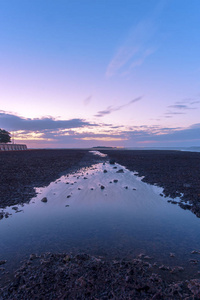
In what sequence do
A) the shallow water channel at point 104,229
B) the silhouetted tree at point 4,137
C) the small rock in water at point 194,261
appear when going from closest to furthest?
the small rock in water at point 194,261 < the shallow water channel at point 104,229 < the silhouetted tree at point 4,137

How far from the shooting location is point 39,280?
421 cm

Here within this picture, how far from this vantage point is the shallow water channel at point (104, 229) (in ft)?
18.7

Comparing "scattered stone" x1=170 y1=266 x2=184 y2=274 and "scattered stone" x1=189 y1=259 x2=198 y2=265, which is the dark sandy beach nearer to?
"scattered stone" x1=170 y1=266 x2=184 y2=274

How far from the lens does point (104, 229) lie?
7.34m

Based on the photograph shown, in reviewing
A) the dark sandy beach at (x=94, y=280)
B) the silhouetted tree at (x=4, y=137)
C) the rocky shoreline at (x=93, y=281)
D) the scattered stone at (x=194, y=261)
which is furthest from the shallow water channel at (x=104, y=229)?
the silhouetted tree at (x=4, y=137)

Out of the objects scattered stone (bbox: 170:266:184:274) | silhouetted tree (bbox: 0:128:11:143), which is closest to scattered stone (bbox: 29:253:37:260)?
scattered stone (bbox: 170:266:184:274)

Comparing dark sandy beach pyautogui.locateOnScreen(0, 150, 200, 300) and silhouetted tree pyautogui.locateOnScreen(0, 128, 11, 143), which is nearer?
dark sandy beach pyautogui.locateOnScreen(0, 150, 200, 300)

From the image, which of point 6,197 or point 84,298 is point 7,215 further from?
point 84,298

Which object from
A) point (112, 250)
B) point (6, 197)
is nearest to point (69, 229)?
point (112, 250)

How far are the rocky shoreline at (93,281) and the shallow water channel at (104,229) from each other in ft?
1.89

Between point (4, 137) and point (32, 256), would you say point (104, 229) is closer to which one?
point (32, 256)

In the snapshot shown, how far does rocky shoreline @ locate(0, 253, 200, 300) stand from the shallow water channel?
22.6 inches

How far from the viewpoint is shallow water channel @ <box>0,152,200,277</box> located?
5.69 metres

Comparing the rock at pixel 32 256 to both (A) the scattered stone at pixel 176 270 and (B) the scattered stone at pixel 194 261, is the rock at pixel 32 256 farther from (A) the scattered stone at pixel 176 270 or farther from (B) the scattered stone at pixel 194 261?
(B) the scattered stone at pixel 194 261
